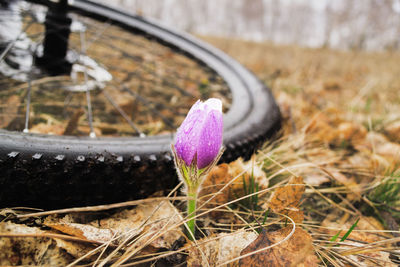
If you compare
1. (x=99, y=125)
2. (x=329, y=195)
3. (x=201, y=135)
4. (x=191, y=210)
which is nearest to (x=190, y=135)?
(x=201, y=135)

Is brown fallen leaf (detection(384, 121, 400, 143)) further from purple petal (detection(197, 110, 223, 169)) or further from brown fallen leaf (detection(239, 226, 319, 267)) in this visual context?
purple petal (detection(197, 110, 223, 169))

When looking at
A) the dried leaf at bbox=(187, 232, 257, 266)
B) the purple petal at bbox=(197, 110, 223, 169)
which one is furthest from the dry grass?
the purple petal at bbox=(197, 110, 223, 169)

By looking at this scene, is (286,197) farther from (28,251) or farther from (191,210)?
(28,251)

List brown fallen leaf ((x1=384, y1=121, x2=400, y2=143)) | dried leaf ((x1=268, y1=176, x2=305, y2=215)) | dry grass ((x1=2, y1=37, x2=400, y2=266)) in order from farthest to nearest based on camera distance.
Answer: brown fallen leaf ((x1=384, y1=121, x2=400, y2=143)) → dried leaf ((x1=268, y1=176, x2=305, y2=215)) → dry grass ((x1=2, y1=37, x2=400, y2=266))

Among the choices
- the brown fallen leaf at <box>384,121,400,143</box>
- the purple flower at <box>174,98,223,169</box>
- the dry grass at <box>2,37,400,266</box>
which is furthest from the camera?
the brown fallen leaf at <box>384,121,400,143</box>

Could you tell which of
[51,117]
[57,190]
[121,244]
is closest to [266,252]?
[121,244]

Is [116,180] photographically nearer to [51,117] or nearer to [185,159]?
[185,159]
